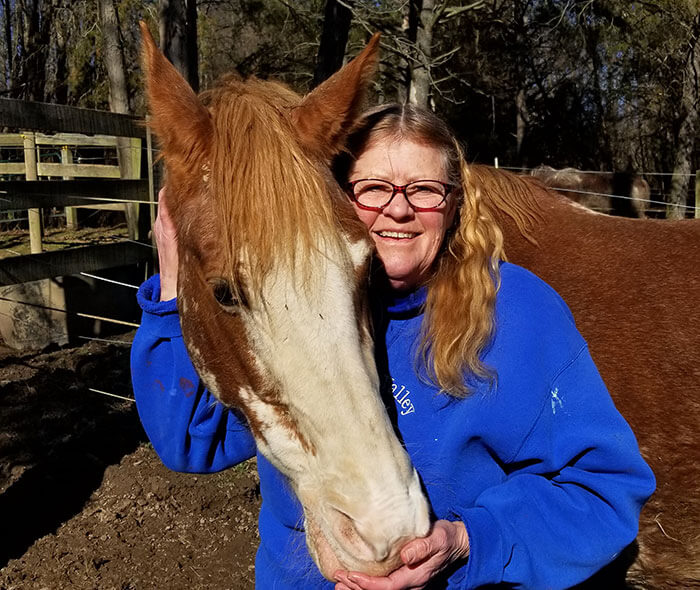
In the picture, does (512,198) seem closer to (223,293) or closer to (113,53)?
(223,293)

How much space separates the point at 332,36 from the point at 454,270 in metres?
5.70

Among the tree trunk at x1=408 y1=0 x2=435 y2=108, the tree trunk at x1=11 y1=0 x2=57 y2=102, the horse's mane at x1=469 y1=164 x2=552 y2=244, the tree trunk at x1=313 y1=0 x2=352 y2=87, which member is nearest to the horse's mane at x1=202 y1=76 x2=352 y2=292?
the horse's mane at x1=469 y1=164 x2=552 y2=244

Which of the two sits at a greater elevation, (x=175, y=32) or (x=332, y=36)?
(x=332, y=36)

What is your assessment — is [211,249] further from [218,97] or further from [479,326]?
[479,326]

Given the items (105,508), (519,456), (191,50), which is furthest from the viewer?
(191,50)

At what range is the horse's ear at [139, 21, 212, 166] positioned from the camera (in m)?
1.38

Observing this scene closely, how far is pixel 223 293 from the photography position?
1.28m

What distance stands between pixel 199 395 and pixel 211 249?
1.54 ft

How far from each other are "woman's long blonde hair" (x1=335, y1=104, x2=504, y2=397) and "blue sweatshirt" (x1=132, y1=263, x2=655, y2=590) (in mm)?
36

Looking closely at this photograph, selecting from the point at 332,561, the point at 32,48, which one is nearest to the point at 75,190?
the point at 332,561

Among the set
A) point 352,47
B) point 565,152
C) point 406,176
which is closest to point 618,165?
point 565,152

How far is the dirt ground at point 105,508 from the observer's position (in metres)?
2.96

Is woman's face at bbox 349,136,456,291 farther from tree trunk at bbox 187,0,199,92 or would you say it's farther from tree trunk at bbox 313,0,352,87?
tree trunk at bbox 313,0,352,87

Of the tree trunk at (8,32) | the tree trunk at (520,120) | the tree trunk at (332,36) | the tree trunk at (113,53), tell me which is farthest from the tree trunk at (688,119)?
the tree trunk at (8,32)
